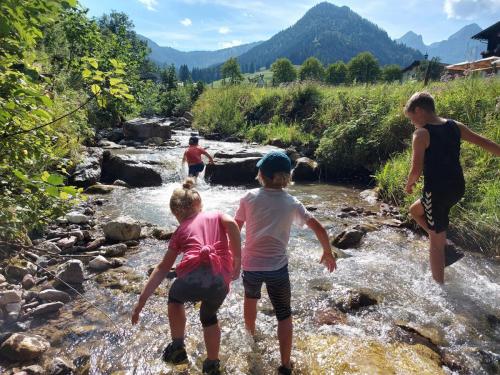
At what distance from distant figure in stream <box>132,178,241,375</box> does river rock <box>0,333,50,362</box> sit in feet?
4.21

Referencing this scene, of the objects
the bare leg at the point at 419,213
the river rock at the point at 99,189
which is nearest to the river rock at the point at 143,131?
the river rock at the point at 99,189

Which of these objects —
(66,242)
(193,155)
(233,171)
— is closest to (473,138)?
(66,242)

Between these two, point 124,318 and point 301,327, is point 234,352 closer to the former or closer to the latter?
point 301,327

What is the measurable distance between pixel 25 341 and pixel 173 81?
189 ft

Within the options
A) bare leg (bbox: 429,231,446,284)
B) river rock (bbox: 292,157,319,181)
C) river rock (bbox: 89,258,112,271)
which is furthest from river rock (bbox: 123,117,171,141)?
bare leg (bbox: 429,231,446,284)

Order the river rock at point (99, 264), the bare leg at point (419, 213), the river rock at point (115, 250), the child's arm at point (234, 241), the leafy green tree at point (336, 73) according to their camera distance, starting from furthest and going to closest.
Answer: the leafy green tree at point (336, 73)
the river rock at point (115, 250)
the river rock at point (99, 264)
the bare leg at point (419, 213)
the child's arm at point (234, 241)

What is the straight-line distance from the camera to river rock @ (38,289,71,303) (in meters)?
4.72

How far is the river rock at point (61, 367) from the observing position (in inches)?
132

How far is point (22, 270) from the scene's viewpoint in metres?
5.28

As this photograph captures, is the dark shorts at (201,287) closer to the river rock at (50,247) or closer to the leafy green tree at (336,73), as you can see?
the river rock at (50,247)

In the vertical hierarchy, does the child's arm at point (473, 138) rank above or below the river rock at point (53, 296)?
above

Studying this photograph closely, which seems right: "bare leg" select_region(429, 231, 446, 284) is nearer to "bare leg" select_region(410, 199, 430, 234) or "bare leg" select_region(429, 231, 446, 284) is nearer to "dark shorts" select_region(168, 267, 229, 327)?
"bare leg" select_region(410, 199, 430, 234)

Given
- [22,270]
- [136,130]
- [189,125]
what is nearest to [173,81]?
[189,125]

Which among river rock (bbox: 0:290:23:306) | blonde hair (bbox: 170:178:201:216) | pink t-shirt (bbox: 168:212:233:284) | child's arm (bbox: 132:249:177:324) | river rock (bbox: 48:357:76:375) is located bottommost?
river rock (bbox: 48:357:76:375)
